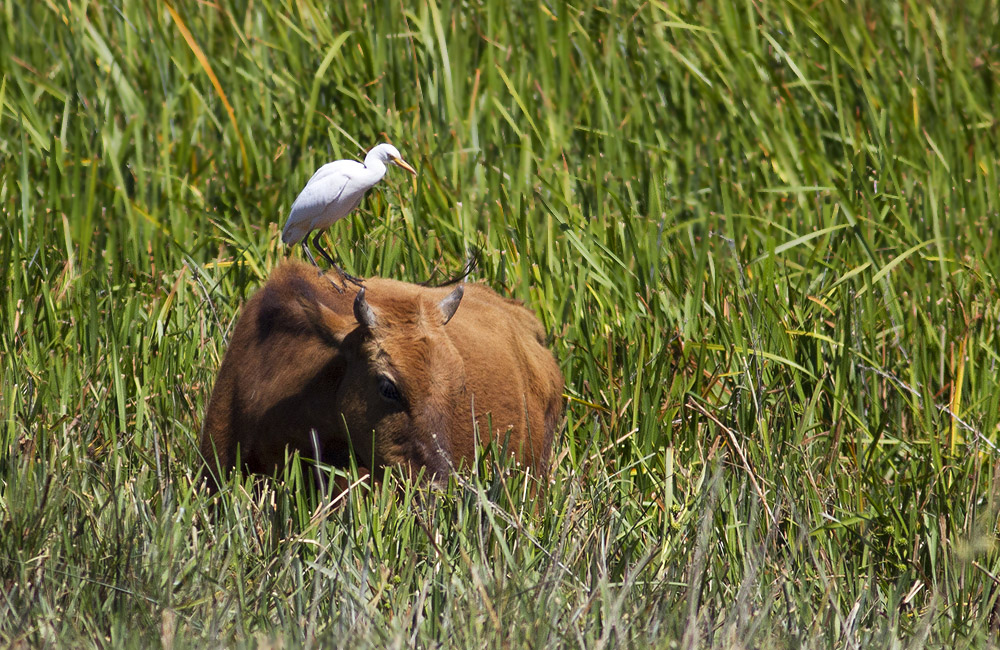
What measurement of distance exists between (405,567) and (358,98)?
10.6 feet

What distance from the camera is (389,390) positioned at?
3.43 metres

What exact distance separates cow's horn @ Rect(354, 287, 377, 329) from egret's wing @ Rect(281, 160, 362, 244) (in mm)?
409

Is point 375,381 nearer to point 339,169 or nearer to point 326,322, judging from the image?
point 326,322

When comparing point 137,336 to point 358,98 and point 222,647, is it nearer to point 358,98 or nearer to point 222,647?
point 358,98

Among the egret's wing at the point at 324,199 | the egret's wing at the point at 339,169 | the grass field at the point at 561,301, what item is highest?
the egret's wing at the point at 339,169

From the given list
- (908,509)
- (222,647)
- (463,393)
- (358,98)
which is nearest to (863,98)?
(358,98)

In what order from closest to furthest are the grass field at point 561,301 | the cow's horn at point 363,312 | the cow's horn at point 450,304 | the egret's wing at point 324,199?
the grass field at point 561,301
the cow's horn at point 363,312
the cow's horn at point 450,304
the egret's wing at point 324,199

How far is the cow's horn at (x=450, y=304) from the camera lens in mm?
3541

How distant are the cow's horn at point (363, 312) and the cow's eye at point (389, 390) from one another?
167mm

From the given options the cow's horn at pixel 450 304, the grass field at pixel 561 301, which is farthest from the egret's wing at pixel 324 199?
the grass field at pixel 561 301

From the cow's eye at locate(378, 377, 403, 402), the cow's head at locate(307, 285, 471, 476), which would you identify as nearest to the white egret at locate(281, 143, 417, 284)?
the cow's head at locate(307, 285, 471, 476)

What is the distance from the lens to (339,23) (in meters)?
6.54

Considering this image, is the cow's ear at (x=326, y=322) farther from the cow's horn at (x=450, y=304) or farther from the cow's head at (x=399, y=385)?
the cow's horn at (x=450, y=304)

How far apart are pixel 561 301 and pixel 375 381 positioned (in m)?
1.45
